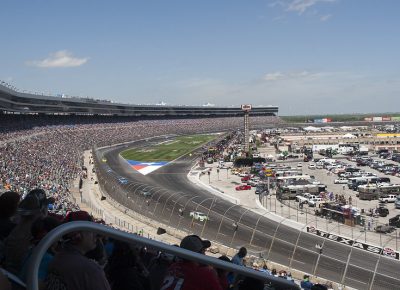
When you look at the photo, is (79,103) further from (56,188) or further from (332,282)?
(332,282)

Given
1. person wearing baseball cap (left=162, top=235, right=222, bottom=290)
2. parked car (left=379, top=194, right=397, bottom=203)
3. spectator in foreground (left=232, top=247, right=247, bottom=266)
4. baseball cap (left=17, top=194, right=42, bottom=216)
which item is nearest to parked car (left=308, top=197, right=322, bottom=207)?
parked car (left=379, top=194, right=397, bottom=203)

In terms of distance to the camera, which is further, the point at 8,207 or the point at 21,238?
the point at 8,207

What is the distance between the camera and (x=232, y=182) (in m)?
48.2

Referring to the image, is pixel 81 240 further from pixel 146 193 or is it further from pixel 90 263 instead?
pixel 146 193

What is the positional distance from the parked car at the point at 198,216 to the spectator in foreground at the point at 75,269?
21544 millimetres

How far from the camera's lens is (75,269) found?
98.6 inches

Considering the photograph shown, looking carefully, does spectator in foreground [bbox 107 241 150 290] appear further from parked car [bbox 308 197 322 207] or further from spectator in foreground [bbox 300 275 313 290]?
parked car [bbox 308 197 322 207]

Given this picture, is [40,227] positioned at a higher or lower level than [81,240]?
lower

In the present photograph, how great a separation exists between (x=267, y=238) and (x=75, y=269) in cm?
1918

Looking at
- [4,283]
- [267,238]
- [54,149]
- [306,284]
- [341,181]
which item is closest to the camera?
[4,283]

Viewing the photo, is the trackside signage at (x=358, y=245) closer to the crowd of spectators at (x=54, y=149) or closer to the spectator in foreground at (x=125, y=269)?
the crowd of spectators at (x=54, y=149)

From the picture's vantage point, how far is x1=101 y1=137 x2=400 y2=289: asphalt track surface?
53.9ft

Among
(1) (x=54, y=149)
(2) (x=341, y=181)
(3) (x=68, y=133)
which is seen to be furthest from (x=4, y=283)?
(3) (x=68, y=133)

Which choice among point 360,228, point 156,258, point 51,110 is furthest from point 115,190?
point 51,110
